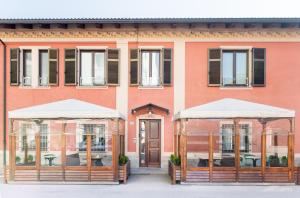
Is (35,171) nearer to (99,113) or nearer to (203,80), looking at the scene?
(99,113)

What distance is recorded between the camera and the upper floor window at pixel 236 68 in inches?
590

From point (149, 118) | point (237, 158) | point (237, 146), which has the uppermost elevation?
point (149, 118)

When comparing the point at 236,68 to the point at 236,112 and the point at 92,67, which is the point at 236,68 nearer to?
the point at 236,112

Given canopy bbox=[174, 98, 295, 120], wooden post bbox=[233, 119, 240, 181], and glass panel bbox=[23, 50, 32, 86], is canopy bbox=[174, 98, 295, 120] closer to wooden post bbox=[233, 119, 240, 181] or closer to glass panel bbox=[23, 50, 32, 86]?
wooden post bbox=[233, 119, 240, 181]

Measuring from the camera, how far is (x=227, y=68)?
15242mm

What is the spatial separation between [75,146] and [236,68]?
22.7ft

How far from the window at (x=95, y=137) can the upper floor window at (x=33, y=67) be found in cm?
253

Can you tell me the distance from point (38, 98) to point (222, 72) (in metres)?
7.30

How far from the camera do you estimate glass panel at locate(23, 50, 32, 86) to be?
15461mm

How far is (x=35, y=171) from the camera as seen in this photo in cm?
1177

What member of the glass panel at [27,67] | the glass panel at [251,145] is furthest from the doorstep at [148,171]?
the glass panel at [27,67]

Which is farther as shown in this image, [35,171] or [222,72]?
[222,72]

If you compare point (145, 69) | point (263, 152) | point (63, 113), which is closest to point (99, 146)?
point (63, 113)

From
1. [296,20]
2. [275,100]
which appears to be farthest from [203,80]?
[296,20]
